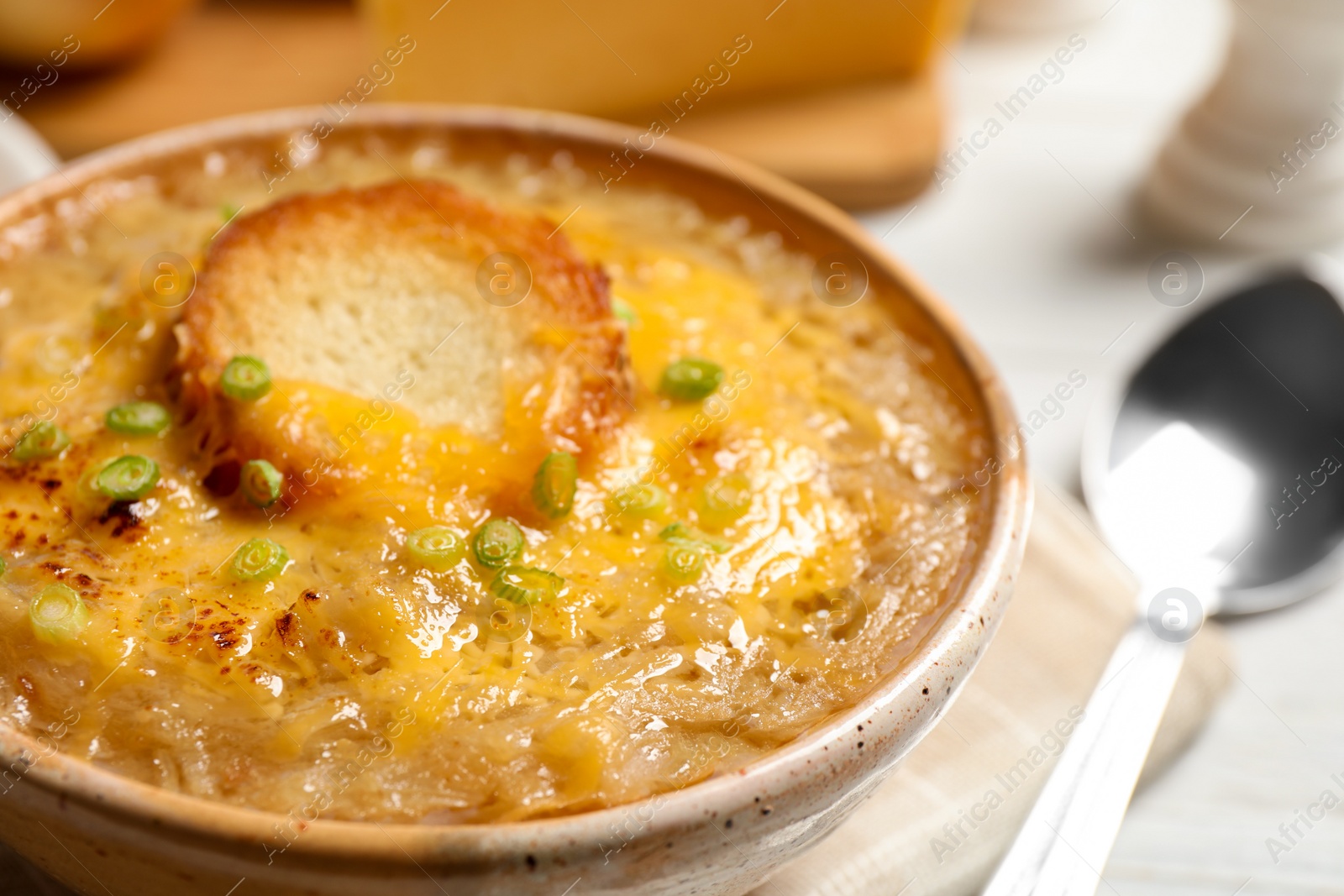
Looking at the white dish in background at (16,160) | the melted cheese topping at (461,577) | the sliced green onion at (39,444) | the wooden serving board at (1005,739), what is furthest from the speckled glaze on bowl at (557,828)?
the white dish in background at (16,160)

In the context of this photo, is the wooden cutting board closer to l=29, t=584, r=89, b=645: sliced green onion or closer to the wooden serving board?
the wooden serving board

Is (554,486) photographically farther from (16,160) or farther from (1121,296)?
(1121,296)

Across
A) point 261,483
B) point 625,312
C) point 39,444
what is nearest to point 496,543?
point 261,483

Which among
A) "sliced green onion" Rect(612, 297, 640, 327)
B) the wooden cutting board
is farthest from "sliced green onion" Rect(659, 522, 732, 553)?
the wooden cutting board

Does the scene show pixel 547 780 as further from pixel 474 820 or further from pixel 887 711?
pixel 887 711

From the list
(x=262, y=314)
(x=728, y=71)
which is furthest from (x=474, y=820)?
(x=728, y=71)
